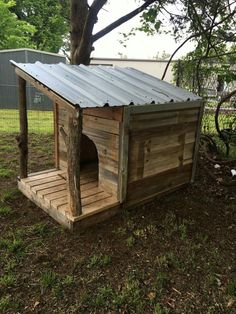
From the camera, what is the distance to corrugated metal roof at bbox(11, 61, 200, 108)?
109 inches

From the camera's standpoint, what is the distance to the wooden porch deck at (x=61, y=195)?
316 cm

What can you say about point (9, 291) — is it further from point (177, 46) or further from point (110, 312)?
point (177, 46)

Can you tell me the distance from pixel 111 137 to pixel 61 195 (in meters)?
0.95

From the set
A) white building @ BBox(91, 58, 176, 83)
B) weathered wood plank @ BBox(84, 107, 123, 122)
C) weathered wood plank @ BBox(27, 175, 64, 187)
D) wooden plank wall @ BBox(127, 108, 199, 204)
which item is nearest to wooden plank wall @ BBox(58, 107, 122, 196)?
weathered wood plank @ BBox(84, 107, 123, 122)

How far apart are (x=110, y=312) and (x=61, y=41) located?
27461 millimetres

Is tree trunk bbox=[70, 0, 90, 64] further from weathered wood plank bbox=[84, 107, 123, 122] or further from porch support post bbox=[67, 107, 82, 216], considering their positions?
porch support post bbox=[67, 107, 82, 216]

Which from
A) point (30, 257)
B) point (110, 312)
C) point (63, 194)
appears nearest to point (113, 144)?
point (63, 194)

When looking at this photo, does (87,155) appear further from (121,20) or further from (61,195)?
(121,20)

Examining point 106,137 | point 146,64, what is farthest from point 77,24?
point 146,64

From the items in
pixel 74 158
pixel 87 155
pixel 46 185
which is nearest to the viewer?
pixel 74 158

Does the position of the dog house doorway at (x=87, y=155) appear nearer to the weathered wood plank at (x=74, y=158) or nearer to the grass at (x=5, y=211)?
the grass at (x=5, y=211)

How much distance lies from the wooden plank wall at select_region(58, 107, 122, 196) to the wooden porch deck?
170 millimetres

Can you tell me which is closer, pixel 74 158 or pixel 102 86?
pixel 74 158

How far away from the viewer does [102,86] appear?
3.21 meters
